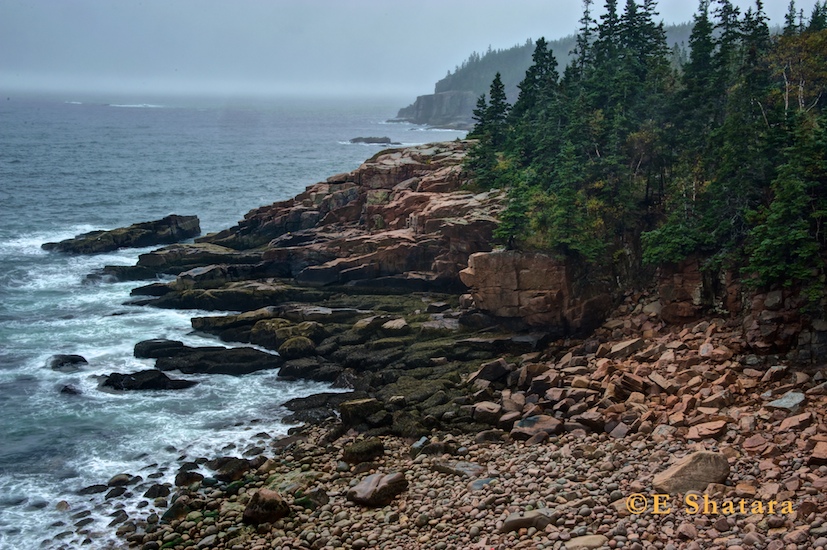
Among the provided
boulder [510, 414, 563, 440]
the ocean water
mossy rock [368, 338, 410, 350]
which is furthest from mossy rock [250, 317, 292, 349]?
boulder [510, 414, 563, 440]

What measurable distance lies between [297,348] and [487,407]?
44.5 ft

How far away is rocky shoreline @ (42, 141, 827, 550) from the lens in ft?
74.8

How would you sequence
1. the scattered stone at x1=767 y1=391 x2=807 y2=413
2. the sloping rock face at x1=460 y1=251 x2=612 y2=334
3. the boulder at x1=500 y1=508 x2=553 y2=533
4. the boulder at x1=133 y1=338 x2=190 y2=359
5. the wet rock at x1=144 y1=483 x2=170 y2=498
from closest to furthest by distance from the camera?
the boulder at x1=500 y1=508 x2=553 y2=533
the scattered stone at x1=767 y1=391 x2=807 y2=413
the wet rock at x1=144 y1=483 x2=170 y2=498
the sloping rock face at x1=460 y1=251 x2=612 y2=334
the boulder at x1=133 y1=338 x2=190 y2=359

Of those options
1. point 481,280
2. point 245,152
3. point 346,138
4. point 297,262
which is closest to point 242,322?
point 297,262

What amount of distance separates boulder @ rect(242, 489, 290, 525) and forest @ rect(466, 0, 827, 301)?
21.4m

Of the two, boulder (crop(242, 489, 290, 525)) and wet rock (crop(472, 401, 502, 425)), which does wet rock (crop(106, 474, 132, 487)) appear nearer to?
boulder (crop(242, 489, 290, 525))

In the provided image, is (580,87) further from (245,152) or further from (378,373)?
(245,152)

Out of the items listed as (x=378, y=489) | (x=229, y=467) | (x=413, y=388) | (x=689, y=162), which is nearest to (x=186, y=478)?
(x=229, y=467)

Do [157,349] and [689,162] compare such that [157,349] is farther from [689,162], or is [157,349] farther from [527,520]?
[689,162]

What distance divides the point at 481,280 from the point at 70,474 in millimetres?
22971

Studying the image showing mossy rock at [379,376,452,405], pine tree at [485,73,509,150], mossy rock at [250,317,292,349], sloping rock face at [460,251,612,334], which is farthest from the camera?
pine tree at [485,73,509,150]

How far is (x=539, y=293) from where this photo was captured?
4084 centimetres

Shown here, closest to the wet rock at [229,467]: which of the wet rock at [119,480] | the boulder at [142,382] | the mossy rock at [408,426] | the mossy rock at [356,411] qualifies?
the wet rock at [119,480]

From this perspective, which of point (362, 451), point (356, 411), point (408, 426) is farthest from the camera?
point (356, 411)
